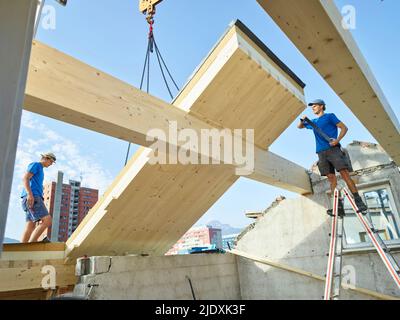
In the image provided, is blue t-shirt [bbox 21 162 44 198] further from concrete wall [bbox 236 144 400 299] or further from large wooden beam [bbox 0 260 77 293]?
concrete wall [bbox 236 144 400 299]

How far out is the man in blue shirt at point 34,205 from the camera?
3217 mm

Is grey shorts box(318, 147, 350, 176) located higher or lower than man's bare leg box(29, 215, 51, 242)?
higher

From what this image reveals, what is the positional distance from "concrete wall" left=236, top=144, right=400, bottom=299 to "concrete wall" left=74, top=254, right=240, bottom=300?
0.41 m

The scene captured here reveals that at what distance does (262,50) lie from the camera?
9.75 ft

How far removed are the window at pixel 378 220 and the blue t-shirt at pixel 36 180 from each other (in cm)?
403

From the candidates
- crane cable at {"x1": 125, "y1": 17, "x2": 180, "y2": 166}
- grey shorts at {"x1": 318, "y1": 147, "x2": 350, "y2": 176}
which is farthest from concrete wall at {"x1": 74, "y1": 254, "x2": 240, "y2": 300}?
grey shorts at {"x1": 318, "y1": 147, "x2": 350, "y2": 176}

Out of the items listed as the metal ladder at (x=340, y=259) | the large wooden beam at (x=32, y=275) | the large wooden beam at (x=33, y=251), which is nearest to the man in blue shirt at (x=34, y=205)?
the large wooden beam at (x=33, y=251)

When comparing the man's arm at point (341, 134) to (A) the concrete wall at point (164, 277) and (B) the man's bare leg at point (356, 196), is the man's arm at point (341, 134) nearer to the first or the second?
(B) the man's bare leg at point (356, 196)

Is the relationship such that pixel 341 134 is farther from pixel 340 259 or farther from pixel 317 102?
pixel 340 259

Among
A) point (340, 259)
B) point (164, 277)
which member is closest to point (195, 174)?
point (164, 277)

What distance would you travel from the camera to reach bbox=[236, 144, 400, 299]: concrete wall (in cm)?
390

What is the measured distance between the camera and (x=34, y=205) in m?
3.27

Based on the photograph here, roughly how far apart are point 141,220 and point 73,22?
224 centimetres
